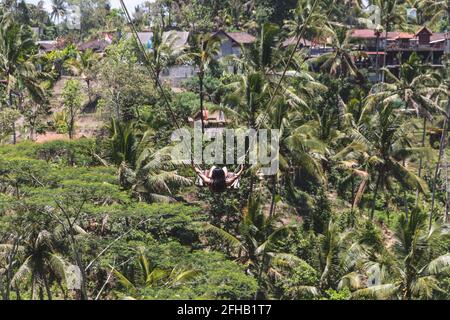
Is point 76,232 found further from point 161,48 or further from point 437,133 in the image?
point 437,133

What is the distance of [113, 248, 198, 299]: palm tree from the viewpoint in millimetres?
14930

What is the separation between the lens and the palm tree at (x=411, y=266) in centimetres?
1638

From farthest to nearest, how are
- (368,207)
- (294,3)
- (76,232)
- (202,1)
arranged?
(202,1)
(294,3)
(368,207)
(76,232)

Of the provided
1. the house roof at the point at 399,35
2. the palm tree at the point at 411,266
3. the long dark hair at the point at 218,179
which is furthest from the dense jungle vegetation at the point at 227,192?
the long dark hair at the point at 218,179

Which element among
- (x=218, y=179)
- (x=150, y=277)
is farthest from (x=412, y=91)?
(x=218, y=179)

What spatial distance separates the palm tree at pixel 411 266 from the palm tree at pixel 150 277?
4702mm

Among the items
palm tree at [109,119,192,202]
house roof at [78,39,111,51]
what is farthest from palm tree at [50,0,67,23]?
palm tree at [109,119,192,202]

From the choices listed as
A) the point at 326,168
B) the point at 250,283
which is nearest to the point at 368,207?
the point at 326,168

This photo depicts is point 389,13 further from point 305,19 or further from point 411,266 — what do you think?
point 411,266

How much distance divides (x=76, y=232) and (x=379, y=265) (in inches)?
320

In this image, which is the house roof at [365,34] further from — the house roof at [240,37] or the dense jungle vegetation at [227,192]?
the house roof at [240,37]

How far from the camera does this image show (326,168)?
1121 inches
